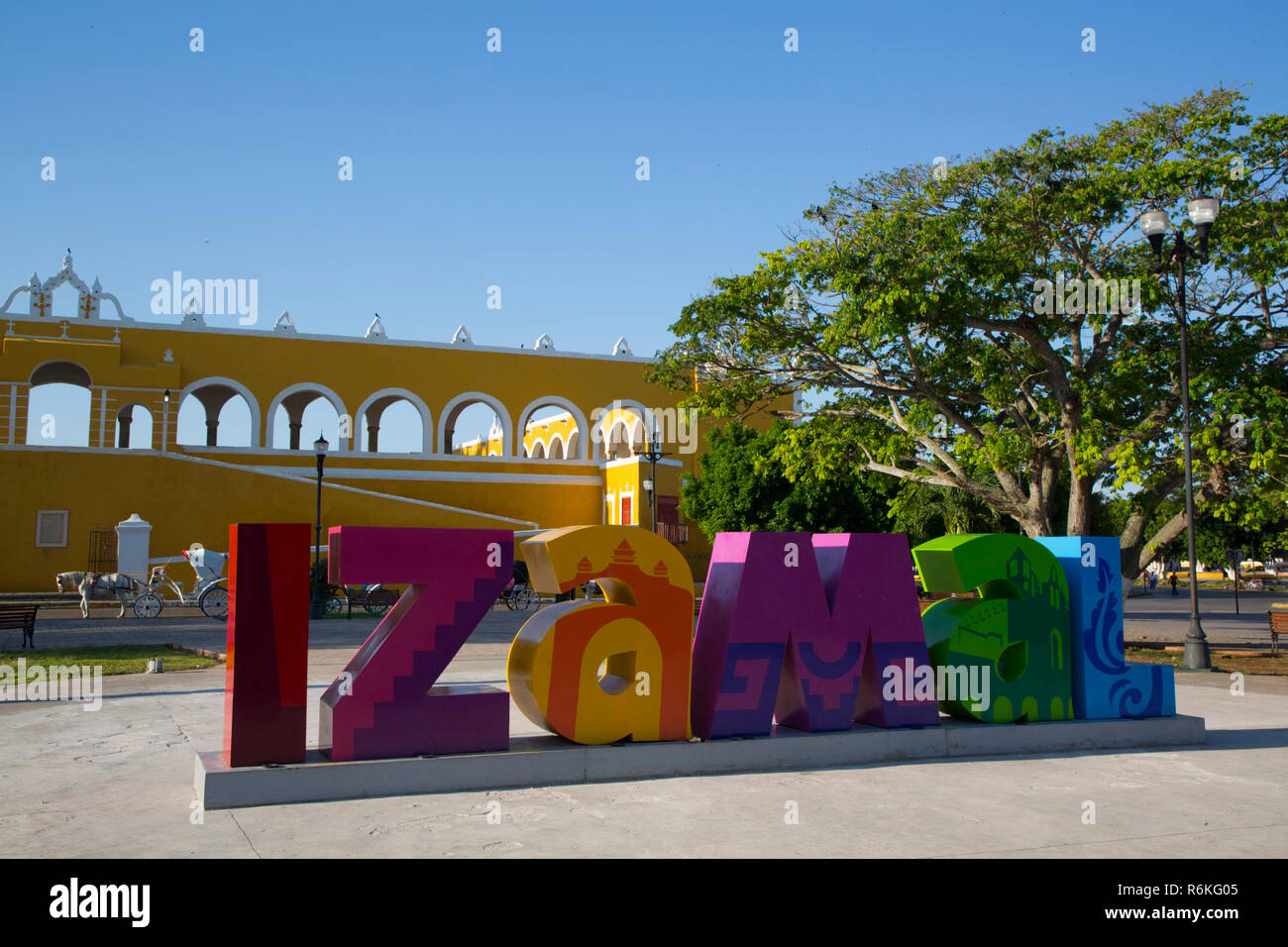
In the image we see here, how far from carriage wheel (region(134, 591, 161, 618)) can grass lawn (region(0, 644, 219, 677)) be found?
7.37 meters

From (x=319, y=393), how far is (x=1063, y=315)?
24.2 meters

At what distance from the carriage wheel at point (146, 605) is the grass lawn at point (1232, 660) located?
1940cm

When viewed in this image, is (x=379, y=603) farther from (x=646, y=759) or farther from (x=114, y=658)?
(x=646, y=759)

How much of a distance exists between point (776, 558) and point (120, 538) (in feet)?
73.9

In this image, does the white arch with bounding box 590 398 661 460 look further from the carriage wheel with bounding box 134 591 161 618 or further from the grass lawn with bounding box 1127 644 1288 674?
the grass lawn with bounding box 1127 644 1288 674

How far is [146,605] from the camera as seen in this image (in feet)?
74.6

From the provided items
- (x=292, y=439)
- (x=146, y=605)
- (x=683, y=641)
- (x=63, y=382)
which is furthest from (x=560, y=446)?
(x=683, y=641)

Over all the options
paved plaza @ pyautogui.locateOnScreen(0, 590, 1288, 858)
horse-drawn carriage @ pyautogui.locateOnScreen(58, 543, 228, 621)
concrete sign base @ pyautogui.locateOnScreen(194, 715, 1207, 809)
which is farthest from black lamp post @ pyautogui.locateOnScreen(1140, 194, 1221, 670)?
horse-drawn carriage @ pyautogui.locateOnScreen(58, 543, 228, 621)

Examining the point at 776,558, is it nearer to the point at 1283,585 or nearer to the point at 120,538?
the point at 120,538

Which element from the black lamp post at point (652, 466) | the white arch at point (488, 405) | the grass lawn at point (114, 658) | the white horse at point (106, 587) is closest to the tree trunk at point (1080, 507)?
the grass lawn at point (114, 658)

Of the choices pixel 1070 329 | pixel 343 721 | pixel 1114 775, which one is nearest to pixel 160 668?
pixel 343 721

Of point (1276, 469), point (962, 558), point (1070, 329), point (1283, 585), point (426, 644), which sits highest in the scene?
point (1070, 329)
